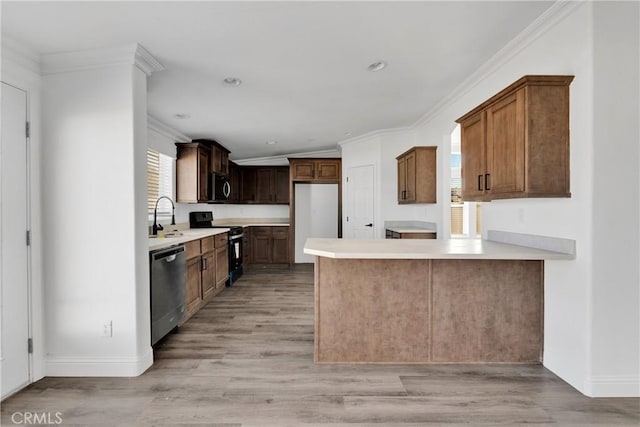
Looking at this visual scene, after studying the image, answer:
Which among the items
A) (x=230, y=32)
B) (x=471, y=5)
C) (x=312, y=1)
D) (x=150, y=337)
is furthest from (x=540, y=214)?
(x=150, y=337)

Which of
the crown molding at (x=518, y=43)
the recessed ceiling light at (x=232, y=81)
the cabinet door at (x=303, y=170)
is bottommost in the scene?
the cabinet door at (x=303, y=170)

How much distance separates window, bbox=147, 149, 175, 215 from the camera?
4246 millimetres

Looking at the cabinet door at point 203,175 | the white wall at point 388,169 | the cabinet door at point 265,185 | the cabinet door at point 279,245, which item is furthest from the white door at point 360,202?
the cabinet door at point 203,175

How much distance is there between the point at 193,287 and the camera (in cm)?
367

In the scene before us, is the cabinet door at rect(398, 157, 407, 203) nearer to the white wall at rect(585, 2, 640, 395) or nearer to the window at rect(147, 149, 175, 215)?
the white wall at rect(585, 2, 640, 395)

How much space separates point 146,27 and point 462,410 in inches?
122

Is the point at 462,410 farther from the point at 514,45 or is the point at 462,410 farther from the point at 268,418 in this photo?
the point at 514,45

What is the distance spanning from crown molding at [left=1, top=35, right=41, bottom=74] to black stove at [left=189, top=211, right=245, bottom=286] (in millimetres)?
3081

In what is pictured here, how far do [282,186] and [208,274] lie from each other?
338 cm

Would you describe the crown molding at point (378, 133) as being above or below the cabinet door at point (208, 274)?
above

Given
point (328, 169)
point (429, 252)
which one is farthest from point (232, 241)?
point (429, 252)

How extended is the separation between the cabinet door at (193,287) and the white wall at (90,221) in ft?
3.42

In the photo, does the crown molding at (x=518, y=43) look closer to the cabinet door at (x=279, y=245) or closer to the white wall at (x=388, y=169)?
the white wall at (x=388, y=169)

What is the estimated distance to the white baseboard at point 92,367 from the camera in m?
2.40
